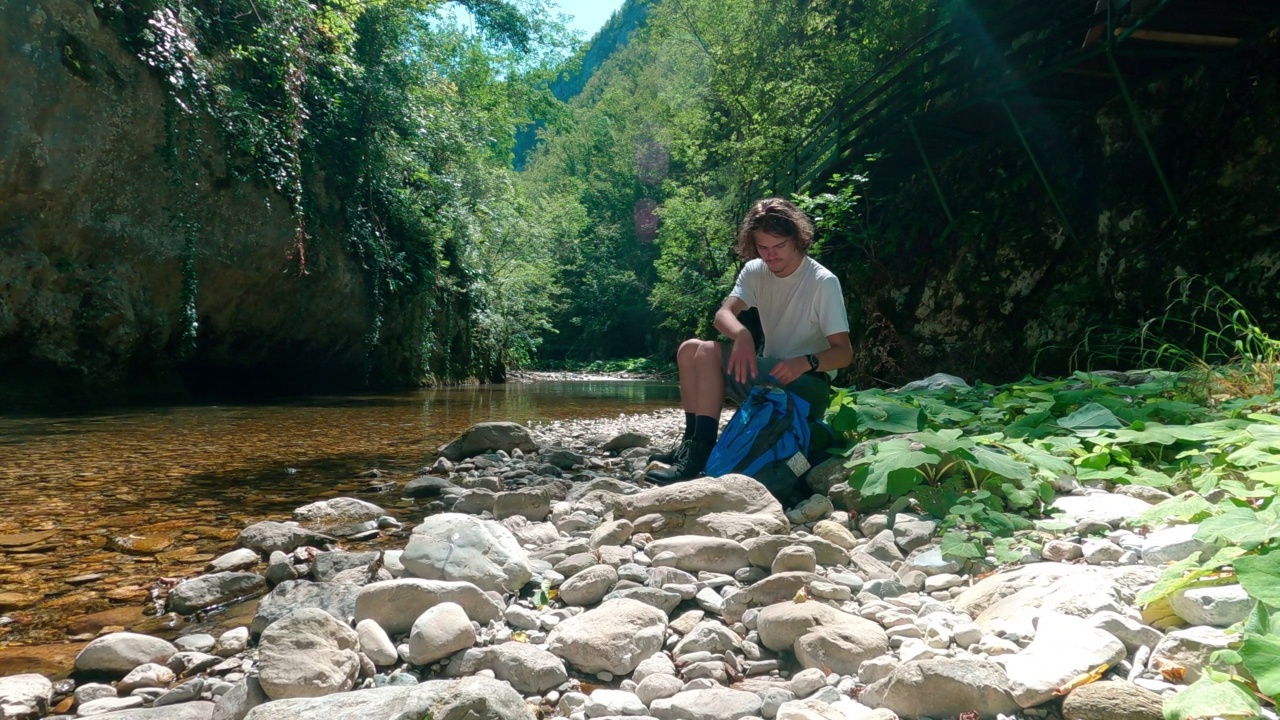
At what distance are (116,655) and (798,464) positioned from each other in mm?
2416

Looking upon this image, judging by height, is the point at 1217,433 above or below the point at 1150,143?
below

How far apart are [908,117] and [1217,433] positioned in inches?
327

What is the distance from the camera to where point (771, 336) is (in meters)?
3.48

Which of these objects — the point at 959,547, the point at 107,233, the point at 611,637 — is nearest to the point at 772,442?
the point at 959,547

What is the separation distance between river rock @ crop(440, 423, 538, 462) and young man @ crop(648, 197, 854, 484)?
6.45ft

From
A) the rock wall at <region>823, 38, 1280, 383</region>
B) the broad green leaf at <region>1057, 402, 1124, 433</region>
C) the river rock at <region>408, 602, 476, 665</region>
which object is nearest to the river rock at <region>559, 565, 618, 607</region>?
the river rock at <region>408, 602, 476, 665</region>

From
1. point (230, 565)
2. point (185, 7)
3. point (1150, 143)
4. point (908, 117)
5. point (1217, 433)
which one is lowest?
point (230, 565)

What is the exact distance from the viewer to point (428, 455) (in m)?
5.28

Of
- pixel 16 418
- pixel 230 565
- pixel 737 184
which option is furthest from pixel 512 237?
pixel 230 565

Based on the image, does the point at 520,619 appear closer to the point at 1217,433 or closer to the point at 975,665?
the point at 975,665

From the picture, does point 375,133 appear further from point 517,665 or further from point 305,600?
point 517,665

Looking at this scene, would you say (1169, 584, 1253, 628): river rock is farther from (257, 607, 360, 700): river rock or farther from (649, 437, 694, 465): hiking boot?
(649, 437, 694, 465): hiking boot

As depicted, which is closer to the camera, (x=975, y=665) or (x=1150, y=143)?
(x=975, y=665)

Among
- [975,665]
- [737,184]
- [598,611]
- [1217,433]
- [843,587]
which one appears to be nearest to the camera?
[975,665]
